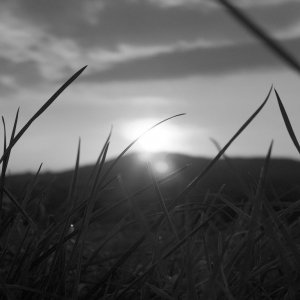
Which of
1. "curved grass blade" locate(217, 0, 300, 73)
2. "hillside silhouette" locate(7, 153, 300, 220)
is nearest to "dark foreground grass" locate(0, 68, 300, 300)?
"curved grass blade" locate(217, 0, 300, 73)

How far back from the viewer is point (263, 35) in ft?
0.94

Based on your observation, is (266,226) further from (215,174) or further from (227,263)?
(215,174)

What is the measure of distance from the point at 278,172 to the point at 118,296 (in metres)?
5.07

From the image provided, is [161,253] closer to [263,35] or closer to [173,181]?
[263,35]

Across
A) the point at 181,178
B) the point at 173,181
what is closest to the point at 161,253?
the point at 181,178

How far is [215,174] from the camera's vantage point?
18.0 ft

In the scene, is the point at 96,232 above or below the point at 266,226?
below

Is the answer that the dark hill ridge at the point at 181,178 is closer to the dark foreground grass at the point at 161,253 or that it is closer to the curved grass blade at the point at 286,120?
the dark foreground grass at the point at 161,253

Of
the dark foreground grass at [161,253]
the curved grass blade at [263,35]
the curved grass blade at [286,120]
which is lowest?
the dark foreground grass at [161,253]

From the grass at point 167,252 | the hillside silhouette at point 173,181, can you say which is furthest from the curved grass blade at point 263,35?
the hillside silhouette at point 173,181

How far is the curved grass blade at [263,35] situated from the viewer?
286 mm

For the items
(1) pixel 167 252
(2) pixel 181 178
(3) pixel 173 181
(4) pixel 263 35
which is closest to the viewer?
(4) pixel 263 35

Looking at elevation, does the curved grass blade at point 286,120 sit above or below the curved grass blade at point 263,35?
below

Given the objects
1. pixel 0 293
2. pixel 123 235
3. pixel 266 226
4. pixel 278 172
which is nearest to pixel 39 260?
pixel 0 293
